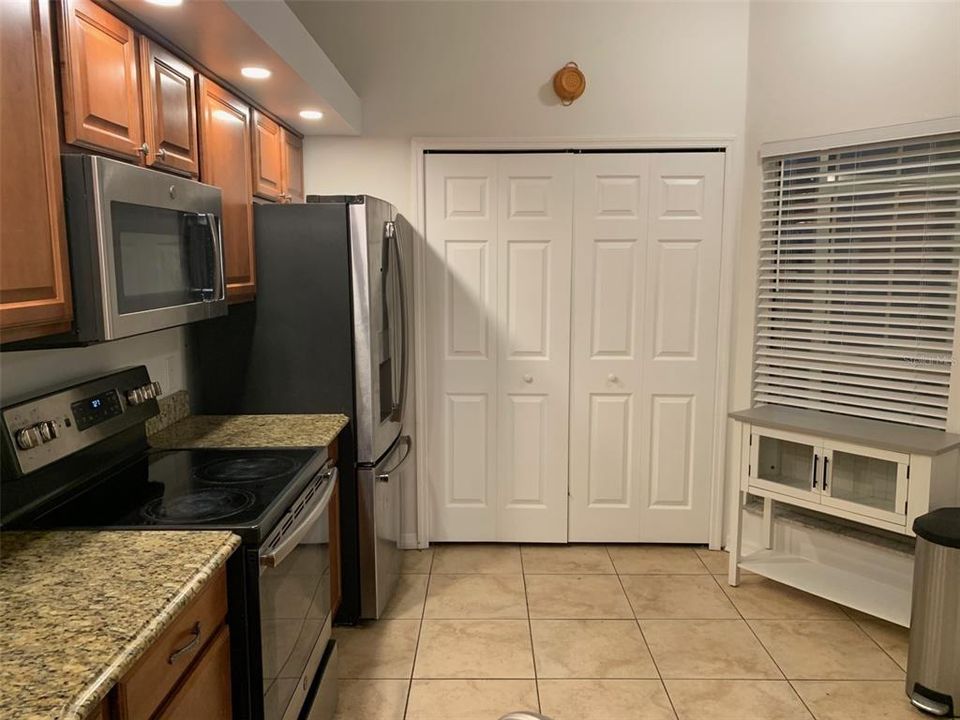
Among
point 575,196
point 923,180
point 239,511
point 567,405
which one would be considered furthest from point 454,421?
point 923,180

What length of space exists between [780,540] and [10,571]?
10.4 feet

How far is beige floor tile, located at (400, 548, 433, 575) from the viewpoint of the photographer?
357cm

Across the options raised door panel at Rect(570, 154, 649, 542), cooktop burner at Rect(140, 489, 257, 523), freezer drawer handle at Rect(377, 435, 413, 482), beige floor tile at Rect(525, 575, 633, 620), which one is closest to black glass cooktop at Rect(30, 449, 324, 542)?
cooktop burner at Rect(140, 489, 257, 523)

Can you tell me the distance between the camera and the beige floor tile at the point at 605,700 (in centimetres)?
242

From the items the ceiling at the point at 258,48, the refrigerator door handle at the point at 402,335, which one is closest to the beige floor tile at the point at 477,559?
the refrigerator door handle at the point at 402,335

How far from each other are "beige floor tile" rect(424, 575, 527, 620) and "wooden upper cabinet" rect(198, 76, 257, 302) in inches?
61.9

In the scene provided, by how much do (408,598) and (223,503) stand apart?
158cm

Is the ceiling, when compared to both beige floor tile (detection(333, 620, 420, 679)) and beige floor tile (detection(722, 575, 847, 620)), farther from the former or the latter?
beige floor tile (detection(722, 575, 847, 620))

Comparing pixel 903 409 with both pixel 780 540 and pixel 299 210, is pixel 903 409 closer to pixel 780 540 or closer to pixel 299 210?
pixel 780 540

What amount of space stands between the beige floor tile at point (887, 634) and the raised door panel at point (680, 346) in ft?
3.05

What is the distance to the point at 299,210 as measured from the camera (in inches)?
111

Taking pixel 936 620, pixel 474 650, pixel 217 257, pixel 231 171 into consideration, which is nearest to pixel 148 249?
pixel 217 257

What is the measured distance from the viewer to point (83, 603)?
133 centimetres

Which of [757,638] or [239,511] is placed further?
[757,638]
